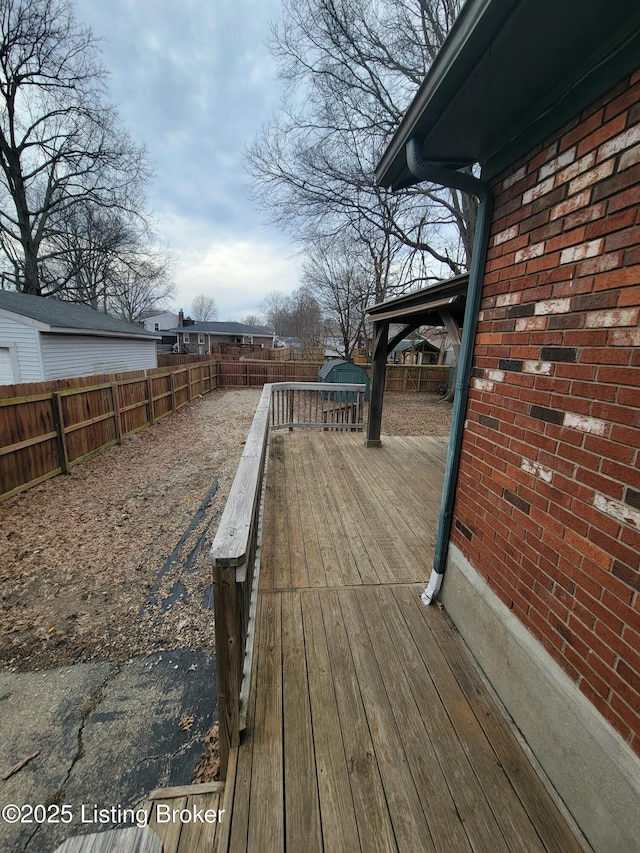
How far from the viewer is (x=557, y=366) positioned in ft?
4.77

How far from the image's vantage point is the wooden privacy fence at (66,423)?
5043 mm

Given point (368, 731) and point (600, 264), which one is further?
point (368, 731)

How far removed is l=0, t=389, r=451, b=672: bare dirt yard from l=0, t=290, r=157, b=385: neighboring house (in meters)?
4.30

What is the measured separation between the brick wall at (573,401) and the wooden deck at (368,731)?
0.55 meters

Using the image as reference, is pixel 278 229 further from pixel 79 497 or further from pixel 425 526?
pixel 425 526

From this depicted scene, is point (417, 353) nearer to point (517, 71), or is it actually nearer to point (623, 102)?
point (517, 71)

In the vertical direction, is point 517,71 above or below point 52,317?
above

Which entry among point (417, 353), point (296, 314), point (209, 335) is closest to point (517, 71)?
point (417, 353)

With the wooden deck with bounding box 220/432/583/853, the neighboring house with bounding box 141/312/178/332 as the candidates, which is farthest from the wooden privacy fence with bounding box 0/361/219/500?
the neighboring house with bounding box 141/312/178/332

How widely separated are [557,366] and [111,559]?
4456mm

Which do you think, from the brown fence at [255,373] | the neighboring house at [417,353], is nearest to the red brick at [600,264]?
the brown fence at [255,373]

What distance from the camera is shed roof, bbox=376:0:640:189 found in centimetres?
115

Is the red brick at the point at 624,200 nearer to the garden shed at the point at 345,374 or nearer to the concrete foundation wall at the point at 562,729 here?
the concrete foundation wall at the point at 562,729

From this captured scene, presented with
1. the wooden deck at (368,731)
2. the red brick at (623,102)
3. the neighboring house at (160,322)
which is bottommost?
the wooden deck at (368,731)
